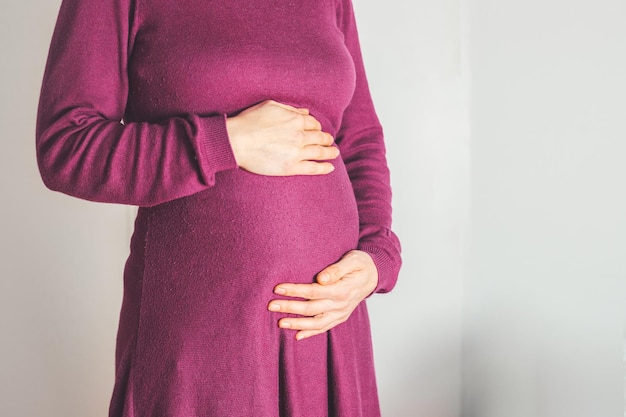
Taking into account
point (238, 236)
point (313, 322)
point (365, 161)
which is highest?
point (365, 161)

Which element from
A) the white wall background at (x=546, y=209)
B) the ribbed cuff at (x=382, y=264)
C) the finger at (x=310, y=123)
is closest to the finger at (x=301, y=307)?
the ribbed cuff at (x=382, y=264)

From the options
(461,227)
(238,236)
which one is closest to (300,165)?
(238,236)

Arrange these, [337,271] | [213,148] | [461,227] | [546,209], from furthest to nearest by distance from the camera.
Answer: [461,227] < [546,209] < [337,271] < [213,148]

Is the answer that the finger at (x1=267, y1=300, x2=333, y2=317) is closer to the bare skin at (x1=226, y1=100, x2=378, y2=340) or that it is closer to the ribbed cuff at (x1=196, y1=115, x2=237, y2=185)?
the bare skin at (x1=226, y1=100, x2=378, y2=340)

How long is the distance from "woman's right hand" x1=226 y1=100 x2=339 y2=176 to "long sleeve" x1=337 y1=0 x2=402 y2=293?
190 millimetres

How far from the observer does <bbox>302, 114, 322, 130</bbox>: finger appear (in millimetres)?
857

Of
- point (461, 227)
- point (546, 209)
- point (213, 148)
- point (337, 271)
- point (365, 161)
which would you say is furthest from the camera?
point (461, 227)

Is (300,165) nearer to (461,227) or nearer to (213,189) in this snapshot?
(213,189)

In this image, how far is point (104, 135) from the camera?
0.77 metres

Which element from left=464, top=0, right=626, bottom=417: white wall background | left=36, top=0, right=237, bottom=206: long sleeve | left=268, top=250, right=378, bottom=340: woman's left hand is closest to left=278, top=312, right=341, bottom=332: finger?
left=268, top=250, right=378, bottom=340: woman's left hand

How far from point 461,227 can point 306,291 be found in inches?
37.5

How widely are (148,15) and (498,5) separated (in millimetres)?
990

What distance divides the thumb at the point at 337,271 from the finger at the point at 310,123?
0.19 metres

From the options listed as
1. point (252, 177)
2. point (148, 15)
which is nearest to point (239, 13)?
point (148, 15)
